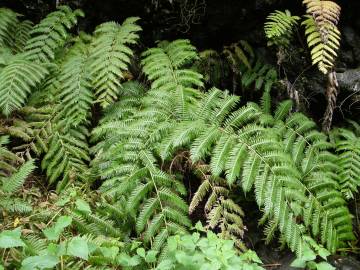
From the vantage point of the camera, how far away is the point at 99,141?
13.8 ft

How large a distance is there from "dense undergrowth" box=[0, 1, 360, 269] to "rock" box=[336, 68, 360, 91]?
0.37 m

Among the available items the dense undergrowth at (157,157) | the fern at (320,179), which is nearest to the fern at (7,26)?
the dense undergrowth at (157,157)

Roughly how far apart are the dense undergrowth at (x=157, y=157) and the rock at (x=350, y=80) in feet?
1.21

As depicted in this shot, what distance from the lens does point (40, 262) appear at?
232 cm

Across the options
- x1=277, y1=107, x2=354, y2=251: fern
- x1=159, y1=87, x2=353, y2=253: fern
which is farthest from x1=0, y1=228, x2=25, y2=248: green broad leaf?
x1=277, y1=107, x2=354, y2=251: fern

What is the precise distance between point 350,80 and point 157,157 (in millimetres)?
2209

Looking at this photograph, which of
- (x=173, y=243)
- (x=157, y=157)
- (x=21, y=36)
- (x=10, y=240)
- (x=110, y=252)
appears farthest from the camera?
(x=21, y=36)

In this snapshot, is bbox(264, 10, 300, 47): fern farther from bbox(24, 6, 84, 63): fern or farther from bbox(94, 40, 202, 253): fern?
bbox(24, 6, 84, 63): fern

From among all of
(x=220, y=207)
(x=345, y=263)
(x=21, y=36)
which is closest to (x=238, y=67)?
(x=220, y=207)

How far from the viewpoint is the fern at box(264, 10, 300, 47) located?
12.1 ft

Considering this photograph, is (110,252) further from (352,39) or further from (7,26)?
(352,39)

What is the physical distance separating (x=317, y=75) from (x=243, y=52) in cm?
84

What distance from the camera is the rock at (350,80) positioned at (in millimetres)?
4234

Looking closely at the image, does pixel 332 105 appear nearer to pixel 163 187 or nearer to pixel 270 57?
pixel 270 57
